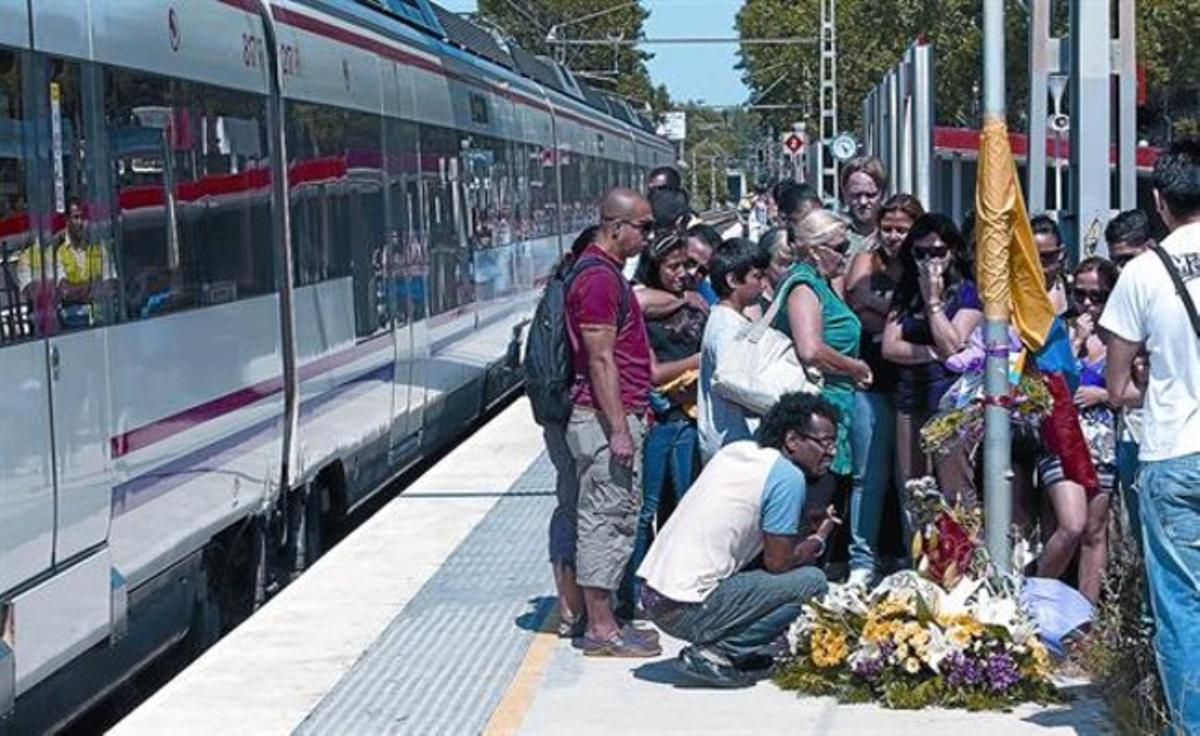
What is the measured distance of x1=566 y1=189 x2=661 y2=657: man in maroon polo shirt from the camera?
833 centimetres

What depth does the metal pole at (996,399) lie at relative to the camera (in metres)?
8.02

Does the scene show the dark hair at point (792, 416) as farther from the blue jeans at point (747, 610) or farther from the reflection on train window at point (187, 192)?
the reflection on train window at point (187, 192)

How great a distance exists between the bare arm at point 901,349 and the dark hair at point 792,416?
3.05 feet

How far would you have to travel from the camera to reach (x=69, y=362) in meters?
7.25

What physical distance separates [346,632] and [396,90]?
628 cm

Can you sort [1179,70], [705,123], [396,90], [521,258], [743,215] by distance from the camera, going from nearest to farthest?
[396,90]
[521,258]
[743,215]
[1179,70]
[705,123]

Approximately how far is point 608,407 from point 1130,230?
2516 millimetres

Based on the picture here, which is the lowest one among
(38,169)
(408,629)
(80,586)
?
(408,629)

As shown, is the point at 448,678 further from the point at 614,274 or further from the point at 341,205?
the point at 341,205

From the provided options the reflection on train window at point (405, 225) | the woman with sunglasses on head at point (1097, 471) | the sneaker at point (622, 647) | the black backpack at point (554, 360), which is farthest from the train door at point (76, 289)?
the reflection on train window at point (405, 225)

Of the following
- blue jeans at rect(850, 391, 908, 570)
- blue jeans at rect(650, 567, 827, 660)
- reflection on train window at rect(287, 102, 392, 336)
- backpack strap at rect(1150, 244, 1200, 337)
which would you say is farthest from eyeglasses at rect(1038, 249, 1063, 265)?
reflection on train window at rect(287, 102, 392, 336)

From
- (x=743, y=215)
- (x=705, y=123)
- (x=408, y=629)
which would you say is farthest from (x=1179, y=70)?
(x=705, y=123)

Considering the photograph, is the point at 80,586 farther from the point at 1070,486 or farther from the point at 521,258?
the point at 521,258

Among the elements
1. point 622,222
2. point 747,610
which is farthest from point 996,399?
point 622,222
